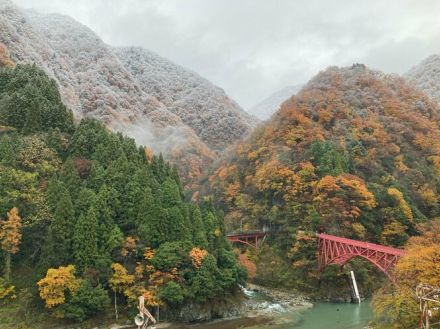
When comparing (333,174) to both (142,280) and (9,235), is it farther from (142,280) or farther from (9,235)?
(9,235)

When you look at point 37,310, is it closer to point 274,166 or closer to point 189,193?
point 274,166

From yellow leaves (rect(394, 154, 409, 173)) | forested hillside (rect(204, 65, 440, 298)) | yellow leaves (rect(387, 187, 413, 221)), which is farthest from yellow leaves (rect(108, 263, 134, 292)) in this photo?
yellow leaves (rect(394, 154, 409, 173))

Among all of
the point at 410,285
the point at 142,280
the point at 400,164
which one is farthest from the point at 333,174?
the point at 410,285

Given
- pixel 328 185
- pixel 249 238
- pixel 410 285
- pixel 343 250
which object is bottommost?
pixel 410 285

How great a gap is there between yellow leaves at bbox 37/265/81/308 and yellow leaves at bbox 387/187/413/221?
35569 mm

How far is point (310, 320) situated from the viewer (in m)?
36.2

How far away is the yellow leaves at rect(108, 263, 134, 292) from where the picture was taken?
33.7 meters

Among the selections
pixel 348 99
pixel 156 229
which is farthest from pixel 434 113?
pixel 156 229

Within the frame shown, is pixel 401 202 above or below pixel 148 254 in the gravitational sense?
above

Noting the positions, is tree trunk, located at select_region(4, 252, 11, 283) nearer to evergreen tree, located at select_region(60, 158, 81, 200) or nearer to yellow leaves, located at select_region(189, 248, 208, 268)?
evergreen tree, located at select_region(60, 158, 81, 200)

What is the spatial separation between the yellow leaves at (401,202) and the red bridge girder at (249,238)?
15200 millimetres

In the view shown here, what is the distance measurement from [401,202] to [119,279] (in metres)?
33.0

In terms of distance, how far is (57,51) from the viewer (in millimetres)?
119250

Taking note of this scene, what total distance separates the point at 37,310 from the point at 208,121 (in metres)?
97.9
